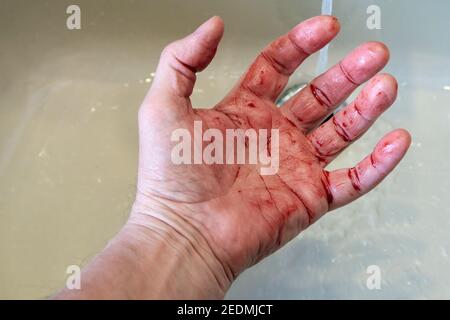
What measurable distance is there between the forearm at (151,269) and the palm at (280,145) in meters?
0.02

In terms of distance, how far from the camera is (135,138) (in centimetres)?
87

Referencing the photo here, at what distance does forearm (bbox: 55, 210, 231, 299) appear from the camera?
47 centimetres

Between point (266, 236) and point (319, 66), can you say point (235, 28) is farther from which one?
point (266, 236)

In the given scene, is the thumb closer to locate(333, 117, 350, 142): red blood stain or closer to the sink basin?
locate(333, 117, 350, 142): red blood stain

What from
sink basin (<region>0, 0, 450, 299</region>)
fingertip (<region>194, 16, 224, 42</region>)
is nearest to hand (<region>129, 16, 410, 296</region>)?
fingertip (<region>194, 16, 224, 42</region>)

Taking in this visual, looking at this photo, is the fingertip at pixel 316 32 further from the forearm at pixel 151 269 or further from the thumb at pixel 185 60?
the forearm at pixel 151 269

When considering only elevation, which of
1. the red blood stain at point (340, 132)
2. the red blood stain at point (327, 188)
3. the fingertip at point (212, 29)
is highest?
the fingertip at point (212, 29)

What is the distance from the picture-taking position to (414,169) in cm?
83

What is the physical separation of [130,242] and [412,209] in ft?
1.60

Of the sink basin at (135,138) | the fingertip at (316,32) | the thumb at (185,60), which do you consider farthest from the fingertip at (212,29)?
the sink basin at (135,138)

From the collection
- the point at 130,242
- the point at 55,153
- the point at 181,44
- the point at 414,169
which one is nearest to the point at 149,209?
the point at 130,242

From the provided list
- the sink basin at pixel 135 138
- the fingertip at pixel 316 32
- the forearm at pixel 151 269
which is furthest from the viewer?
the sink basin at pixel 135 138

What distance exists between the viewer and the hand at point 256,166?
52 cm

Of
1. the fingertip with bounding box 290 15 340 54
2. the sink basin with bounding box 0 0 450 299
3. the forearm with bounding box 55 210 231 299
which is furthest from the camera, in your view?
the sink basin with bounding box 0 0 450 299
